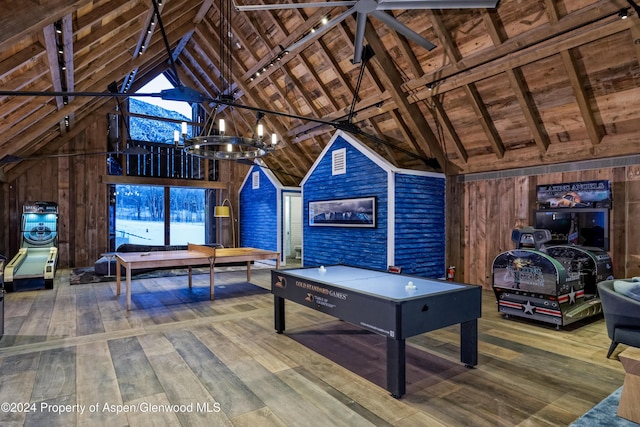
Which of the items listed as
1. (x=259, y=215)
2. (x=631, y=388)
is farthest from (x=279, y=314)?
(x=259, y=215)

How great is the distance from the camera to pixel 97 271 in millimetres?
8734

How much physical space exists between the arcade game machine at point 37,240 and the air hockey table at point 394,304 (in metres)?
6.76

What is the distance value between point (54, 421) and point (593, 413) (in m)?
3.93

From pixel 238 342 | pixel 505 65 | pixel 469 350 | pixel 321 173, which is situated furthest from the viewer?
pixel 321 173

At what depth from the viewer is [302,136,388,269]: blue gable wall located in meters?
7.54

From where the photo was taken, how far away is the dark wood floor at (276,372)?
2.63 m

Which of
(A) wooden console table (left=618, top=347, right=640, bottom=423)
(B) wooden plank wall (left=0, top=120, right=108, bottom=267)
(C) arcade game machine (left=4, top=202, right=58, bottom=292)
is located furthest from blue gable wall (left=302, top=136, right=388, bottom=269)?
(B) wooden plank wall (left=0, top=120, right=108, bottom=267)

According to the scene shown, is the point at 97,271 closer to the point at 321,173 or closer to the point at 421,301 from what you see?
the point at 321,173

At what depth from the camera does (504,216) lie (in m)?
6.97

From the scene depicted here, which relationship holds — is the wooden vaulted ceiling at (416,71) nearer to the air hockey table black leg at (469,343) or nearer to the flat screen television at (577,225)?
the flat screen television at (577,225)

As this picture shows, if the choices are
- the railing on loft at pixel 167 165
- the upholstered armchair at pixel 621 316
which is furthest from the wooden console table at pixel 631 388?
the railing on loft at pixel 167 165

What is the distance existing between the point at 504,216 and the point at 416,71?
10.9 feet

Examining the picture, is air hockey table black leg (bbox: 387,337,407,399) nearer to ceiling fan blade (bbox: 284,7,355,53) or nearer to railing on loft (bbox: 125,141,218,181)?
ceiling fan blade (bbox: 284,7,355,53)

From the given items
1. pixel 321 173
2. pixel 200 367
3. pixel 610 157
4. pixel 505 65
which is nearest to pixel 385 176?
pixel 321 173
